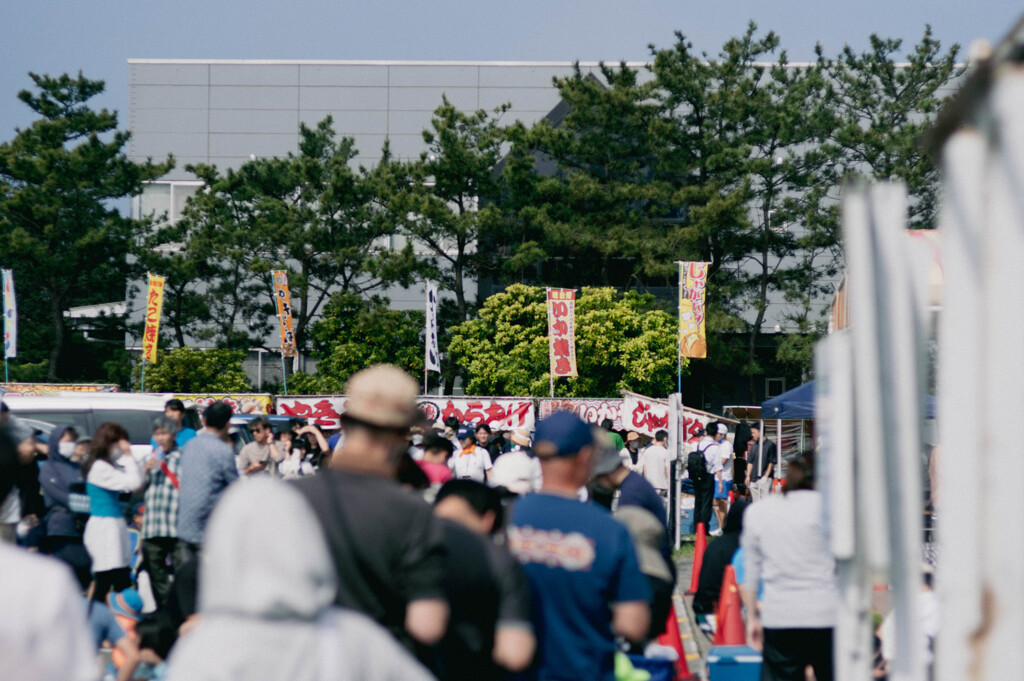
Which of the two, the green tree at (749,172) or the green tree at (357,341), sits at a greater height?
the green tree at (749,172)

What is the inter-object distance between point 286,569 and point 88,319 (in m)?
44.6

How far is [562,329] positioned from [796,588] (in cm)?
2566

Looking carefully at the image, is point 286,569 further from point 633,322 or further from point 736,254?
point 736,254

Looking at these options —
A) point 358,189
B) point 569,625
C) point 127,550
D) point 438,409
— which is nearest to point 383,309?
point 358,189

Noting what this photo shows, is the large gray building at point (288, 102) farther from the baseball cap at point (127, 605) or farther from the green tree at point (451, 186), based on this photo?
the baseball cap at point (127, 605)

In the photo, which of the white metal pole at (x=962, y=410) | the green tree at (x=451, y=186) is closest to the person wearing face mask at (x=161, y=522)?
the white metal pole at (x=962, y=410)

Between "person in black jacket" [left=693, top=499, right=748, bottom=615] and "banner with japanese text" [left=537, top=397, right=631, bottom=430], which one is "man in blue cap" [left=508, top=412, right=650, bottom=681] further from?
"banner with japanese text" [left=537, top=397, right=631, bottom=430]

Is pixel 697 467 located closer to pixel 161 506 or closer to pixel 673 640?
pixel 673 640

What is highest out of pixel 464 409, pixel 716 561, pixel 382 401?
pixel 382 401

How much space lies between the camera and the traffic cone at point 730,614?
278 inches

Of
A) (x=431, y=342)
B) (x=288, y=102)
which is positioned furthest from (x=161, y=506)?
(x=288, y=102)

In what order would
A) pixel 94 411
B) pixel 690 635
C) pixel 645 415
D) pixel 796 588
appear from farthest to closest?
pixel 645 415, pixel 94 411, pixel 690 635, pixel 796 588

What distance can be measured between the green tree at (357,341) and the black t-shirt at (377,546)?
34.9 metres

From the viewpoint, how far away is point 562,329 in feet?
101
